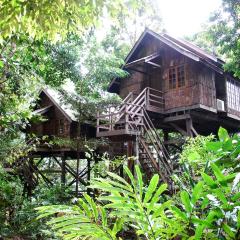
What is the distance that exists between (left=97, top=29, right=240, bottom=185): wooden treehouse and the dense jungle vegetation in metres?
1.25

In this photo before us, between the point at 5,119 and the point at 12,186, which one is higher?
the point at 5,119

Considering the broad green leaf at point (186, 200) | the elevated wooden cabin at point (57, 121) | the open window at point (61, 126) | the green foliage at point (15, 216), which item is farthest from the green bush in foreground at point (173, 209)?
the open window at point (61, 126)

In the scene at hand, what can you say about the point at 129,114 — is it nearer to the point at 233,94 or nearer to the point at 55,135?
the point at 233,94

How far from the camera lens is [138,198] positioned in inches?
65.9

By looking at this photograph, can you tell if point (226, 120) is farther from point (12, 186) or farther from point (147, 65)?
point (12, 186)

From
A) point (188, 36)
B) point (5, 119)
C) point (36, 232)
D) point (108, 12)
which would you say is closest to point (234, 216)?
point (108, 12)

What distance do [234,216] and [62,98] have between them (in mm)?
12587

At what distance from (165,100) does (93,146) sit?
14.0 feet

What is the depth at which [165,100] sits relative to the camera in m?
15.7

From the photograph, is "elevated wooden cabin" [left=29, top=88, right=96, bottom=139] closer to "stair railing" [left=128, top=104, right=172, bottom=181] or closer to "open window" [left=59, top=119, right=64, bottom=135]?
"open window" [left=59, top=119, right=64, bottom=135]

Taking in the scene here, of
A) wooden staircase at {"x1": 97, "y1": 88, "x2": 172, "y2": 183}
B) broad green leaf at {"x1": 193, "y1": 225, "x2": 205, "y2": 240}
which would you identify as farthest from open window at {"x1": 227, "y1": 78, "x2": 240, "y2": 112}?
broad green leaf at {"x1": 193, "y1": 225, "x2": 205, "y2": 240}

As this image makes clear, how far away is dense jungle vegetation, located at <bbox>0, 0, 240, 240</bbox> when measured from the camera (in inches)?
64.0

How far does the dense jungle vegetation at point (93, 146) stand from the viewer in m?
1.62

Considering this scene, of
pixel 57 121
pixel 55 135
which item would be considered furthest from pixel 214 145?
pixel 57 121
